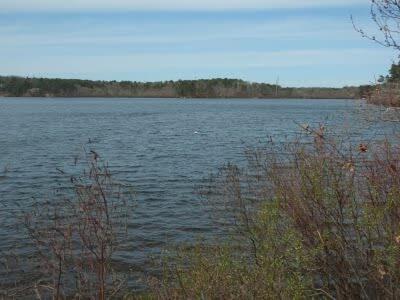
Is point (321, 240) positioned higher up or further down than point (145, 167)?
higher up

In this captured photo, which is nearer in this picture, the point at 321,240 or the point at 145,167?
the point at 321,240

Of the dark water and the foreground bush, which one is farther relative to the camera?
the dark water

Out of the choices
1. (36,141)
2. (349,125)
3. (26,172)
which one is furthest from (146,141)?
(349,125)

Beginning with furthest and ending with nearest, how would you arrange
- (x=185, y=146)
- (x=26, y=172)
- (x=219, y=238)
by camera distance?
(x=185, y=146)
(x=26, y=172)
(x=219, y=238)

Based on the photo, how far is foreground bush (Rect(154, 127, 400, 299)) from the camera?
631 centimetres

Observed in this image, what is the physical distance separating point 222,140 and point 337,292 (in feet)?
95.1

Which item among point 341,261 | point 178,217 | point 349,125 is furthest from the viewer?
point 178,217

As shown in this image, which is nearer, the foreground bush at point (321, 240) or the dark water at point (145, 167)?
the foreground bush at point (321, 240)

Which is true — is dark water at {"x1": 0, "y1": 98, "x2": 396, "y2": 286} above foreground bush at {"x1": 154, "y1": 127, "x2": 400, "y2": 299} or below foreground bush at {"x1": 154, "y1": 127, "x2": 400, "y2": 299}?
below

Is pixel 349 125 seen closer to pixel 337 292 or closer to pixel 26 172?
pixel 337 292

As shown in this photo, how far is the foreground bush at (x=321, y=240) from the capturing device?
6312 mm

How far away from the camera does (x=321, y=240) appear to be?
21.2 feet

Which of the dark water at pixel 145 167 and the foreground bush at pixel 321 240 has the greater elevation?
the foreground bush at pixel 321 240

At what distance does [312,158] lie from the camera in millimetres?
7742
